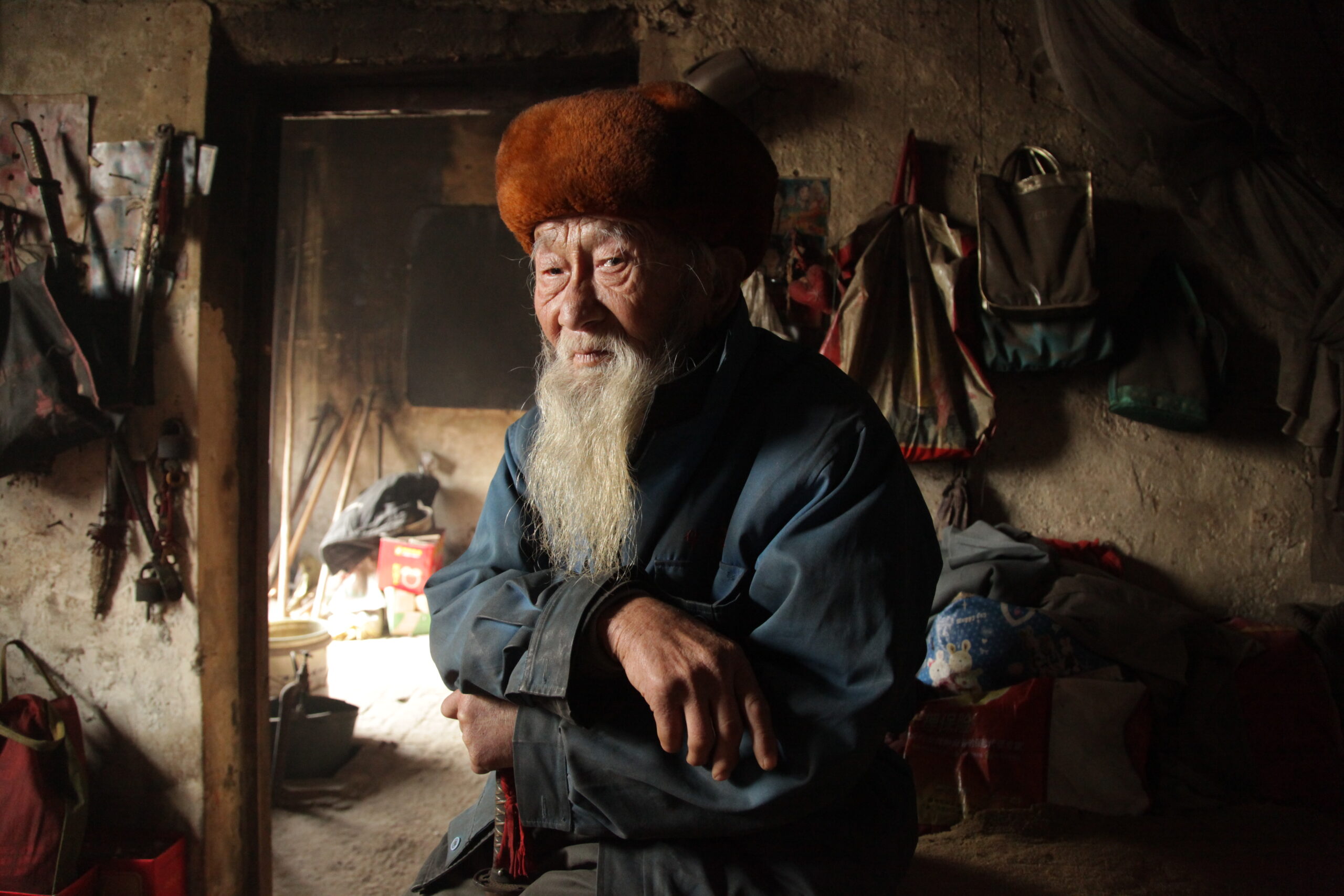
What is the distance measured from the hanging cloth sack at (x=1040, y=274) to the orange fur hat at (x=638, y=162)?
1.05 metres

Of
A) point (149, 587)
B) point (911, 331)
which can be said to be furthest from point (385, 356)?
point (911, 331)

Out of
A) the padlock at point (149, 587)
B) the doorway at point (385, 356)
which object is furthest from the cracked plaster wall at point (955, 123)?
the doorway at point (385, 356)

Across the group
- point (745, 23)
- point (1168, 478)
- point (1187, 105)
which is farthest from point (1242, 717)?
point (745, 23)

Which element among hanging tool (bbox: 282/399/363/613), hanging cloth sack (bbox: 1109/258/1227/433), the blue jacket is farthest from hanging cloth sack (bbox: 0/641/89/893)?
hanging tool (bbox: 282/399/363/613)

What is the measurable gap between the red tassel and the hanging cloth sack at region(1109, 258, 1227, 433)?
1.83m

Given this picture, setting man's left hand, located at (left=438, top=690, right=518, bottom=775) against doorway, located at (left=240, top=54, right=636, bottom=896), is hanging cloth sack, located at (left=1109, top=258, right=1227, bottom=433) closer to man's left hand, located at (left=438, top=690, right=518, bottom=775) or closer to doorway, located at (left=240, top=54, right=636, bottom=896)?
man's left hand, located at (left=438, top=690, right=518, bottom=775)

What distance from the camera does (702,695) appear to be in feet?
2.78

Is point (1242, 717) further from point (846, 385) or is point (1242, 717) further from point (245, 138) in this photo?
point (245, 138)

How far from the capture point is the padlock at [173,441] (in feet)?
7.45

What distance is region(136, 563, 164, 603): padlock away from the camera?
7.49 feet

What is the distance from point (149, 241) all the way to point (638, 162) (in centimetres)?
190

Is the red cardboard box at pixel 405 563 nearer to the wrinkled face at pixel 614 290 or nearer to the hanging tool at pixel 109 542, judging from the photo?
the hanging tool at pixel 109 542

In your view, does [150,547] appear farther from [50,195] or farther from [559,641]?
[559,641]

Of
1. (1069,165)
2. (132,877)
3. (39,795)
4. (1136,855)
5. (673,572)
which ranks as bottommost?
(132,877)
